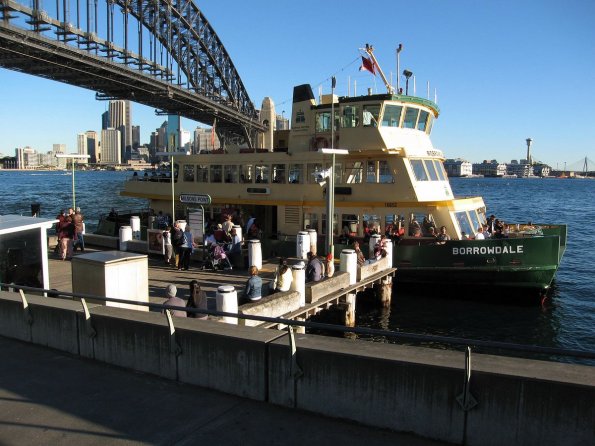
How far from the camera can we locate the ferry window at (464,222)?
18.6 metres

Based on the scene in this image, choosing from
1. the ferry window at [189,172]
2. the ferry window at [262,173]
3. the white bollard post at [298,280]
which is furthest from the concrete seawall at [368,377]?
the ferry window at [189,172]

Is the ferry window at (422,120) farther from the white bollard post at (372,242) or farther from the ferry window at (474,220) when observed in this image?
the white bollard post at (372,242)

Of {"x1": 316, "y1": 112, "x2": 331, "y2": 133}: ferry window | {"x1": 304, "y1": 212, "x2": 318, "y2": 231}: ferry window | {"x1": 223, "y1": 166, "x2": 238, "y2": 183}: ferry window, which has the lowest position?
{"x1": 304, "y1": 212, "x2": 318, "y2": 231}: ferry window

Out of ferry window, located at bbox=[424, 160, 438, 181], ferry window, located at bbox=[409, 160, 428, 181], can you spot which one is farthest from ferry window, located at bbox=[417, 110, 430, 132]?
ferry window, located at bbox=[409, 160, 428, 181]

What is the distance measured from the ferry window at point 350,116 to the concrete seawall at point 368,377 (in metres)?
13.9

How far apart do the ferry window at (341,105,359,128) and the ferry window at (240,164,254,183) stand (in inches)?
171

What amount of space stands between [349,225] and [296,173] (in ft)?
9.90

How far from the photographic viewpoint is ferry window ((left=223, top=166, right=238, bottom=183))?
2206cm

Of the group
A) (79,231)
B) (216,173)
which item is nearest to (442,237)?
(216,173)

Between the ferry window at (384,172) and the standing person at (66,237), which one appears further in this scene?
the ferry window at (384,172)

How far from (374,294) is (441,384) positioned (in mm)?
13746

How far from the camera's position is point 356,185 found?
756 inches

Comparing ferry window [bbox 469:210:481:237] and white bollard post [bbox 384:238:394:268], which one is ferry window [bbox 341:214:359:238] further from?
ferry window [bbox 469:210:481:237]

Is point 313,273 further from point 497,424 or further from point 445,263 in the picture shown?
point 497,424
